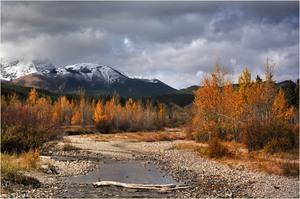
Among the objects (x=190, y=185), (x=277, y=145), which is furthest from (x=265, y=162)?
(x=190, y=185)

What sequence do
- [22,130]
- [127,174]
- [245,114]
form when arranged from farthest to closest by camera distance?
[245,114] < [22,130] < [127,174]

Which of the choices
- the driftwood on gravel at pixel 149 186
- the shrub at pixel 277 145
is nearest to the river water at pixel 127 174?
the driftwood on gravel at pixel 149 186

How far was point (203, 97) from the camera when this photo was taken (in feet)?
139

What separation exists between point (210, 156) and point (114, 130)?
170ft

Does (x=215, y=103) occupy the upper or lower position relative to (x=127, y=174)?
upper

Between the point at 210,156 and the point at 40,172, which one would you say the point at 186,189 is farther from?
the point at 210,156

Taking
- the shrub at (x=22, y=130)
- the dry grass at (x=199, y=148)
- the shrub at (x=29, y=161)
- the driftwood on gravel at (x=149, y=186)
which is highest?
the shrub at (x=22, y=130)

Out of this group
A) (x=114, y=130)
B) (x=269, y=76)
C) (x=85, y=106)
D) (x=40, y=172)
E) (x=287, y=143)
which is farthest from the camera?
(x=85, y=106)

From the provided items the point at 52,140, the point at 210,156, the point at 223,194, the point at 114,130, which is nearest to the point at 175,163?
the point at 210,156

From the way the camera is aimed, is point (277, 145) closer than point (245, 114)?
Yes

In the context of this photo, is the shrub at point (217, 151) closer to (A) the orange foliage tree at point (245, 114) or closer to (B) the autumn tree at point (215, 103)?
(A) the orange foliage tree at point (245, 114)

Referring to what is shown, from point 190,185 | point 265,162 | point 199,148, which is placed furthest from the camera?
point 199,148

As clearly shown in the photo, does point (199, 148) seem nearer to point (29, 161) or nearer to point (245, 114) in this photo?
point (245, 114)

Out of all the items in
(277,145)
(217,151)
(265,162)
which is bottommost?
(265,162)
